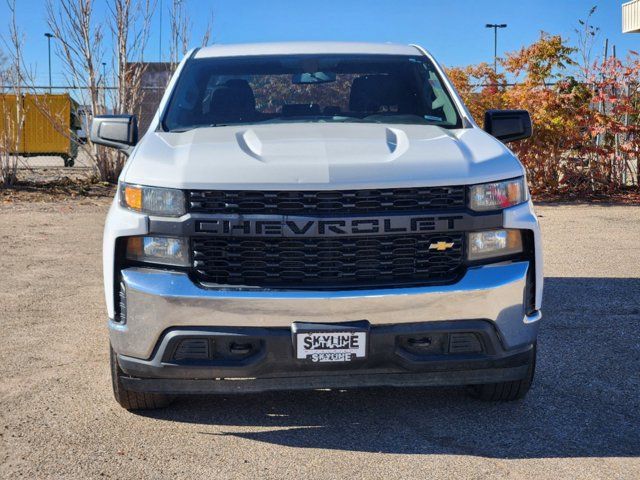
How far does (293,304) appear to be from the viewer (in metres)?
3.86

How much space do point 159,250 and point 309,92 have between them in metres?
1.98

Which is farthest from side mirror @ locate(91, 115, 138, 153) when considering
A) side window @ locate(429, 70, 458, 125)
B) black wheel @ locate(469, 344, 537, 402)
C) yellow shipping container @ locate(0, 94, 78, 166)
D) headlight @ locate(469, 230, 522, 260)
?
yellow shipping container @ locate(0, 94, 78, 166)

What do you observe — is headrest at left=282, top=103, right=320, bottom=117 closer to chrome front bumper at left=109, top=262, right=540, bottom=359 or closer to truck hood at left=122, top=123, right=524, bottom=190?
truck hood at left=122, top=123, right=524, bottom=190

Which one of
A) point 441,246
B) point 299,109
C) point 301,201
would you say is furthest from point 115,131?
point 441,246

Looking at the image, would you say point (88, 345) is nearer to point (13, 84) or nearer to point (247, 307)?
point (247, 307)

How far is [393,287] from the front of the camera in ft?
13.0

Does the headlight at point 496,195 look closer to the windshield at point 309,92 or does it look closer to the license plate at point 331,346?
the license plate at point 331,346

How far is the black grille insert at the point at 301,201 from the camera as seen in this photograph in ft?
12.8

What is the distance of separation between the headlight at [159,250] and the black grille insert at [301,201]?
6.8 inches

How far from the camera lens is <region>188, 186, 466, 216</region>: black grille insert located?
3.91m

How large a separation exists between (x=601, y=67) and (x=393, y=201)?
12106 millimetres

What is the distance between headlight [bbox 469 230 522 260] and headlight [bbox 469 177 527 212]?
4.6 inches

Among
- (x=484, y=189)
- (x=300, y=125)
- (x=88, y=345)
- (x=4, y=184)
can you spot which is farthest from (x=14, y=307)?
(x=4, y=184)

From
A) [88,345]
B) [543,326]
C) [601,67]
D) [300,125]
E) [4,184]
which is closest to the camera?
[300,125]
